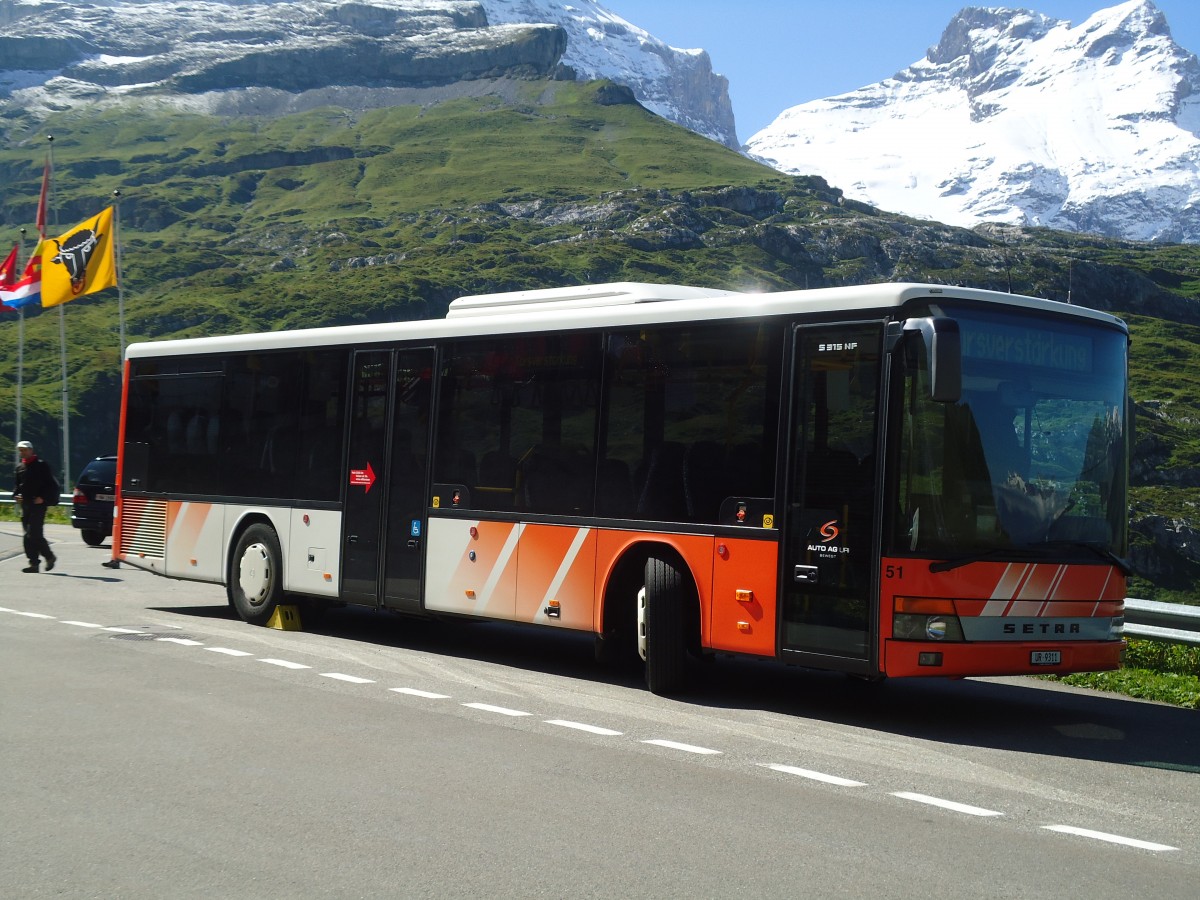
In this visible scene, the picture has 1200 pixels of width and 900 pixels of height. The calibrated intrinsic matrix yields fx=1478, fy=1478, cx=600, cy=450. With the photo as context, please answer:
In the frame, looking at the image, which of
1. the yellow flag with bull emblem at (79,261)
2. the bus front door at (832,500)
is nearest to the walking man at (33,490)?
the bus front door at (832,500)

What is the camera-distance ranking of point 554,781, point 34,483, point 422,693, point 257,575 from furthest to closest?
point 34,483 < point 257,575 < point 422,693 < point 554,781

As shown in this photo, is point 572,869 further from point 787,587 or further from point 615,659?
point 615,659

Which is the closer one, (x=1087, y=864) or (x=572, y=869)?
(x=572, y=869)

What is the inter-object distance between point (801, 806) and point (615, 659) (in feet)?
15.3

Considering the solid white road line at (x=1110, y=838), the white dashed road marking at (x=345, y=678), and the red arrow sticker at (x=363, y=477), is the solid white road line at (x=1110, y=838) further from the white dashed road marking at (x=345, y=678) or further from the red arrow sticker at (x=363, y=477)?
the red arrow sticker at (x=363, y=477)

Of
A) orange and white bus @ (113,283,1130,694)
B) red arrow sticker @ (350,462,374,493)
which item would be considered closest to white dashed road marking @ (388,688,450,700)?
orange and white bus @ (113,283,1130,694)

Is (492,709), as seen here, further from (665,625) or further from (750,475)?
(750,475)

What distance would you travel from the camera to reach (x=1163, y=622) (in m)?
12.4

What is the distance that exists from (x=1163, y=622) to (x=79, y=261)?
32.7m

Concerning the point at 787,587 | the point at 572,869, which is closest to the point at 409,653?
the point at 787,587

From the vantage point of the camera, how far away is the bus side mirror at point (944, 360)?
8.99 m

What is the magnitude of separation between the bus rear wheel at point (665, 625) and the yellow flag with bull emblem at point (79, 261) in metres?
30.9

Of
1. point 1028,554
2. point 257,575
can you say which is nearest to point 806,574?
point 1028,554

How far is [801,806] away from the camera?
280 inches
